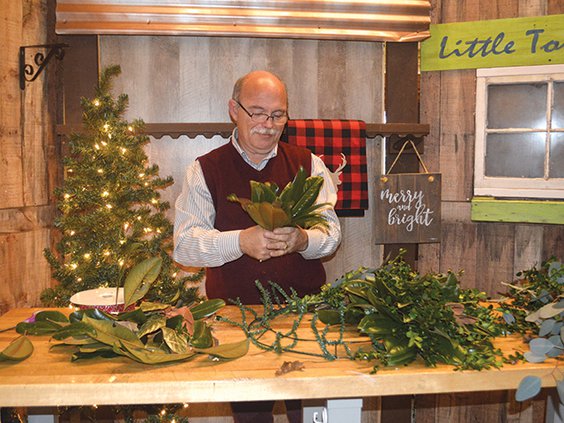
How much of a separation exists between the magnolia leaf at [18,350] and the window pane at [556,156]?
2929 mm

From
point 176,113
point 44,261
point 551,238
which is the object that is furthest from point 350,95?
point 44,261

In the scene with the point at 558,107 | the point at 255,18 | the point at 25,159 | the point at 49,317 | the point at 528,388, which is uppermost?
the point at 255,18

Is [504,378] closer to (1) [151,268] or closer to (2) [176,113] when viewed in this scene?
(1) [151,268]

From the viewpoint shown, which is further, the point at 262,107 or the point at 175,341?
the point at 262,107

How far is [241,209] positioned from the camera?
282cm

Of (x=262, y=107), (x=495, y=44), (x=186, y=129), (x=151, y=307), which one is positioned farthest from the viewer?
(x=495, y=44)

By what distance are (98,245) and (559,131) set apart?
256 cm

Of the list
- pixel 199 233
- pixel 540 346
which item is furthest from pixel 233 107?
pixel 540 346

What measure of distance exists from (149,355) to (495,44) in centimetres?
285

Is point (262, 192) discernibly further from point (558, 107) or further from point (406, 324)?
point (558, 107)

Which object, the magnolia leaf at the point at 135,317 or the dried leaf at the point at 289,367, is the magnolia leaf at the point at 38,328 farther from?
the dried leaf at the point at 289,367

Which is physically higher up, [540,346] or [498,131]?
[498,131]

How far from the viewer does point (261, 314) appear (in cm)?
215

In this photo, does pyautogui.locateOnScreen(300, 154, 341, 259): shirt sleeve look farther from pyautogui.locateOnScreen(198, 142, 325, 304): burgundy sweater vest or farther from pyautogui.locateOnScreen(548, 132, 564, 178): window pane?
pyautogui.locateOnScreen(548, 132, 564, 178): window pane
